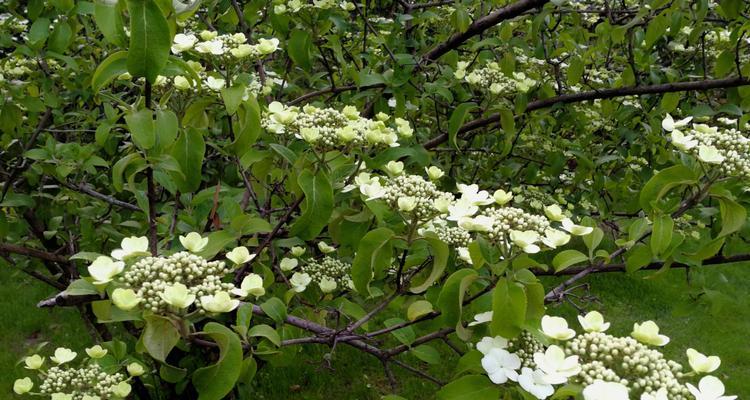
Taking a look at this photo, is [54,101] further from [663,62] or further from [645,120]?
[663,62]

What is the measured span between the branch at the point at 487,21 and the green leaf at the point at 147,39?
1855mm

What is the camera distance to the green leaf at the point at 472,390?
48.7 inches

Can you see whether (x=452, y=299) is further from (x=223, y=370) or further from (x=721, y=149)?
(x=721, y=149)

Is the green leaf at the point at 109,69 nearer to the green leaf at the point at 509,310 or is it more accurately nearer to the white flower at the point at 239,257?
the white flower at the point at 239,257

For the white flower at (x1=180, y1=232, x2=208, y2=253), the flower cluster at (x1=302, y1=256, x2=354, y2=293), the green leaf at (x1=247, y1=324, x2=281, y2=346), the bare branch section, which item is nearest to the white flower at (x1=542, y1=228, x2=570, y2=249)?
the green leaf at (x1=247, y1=324, x2=281, y2=346)

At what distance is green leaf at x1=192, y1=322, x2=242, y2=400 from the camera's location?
3.89ft

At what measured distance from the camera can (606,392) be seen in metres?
1.05

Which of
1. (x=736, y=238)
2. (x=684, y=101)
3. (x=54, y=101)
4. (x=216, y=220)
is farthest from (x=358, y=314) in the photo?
(x=684, y=101)

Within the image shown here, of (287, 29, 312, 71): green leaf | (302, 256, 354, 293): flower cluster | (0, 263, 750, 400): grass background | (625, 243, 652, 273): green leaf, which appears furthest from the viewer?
(0, 263, 750, 400): grass background

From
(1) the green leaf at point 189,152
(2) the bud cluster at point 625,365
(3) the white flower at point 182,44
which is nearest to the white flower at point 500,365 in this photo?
(2) the bud cluster at point 625,365

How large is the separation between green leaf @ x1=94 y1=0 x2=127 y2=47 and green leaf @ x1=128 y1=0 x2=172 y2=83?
0.12 metres

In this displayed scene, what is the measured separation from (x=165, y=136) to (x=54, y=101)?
1877 millimetres

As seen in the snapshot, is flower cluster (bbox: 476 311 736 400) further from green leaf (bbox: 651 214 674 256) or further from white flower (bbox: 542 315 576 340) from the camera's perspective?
green leaf (bbox: 651 214 674 256)

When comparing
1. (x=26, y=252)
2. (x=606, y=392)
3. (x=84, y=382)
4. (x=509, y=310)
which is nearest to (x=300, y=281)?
(x=84, y=382)
